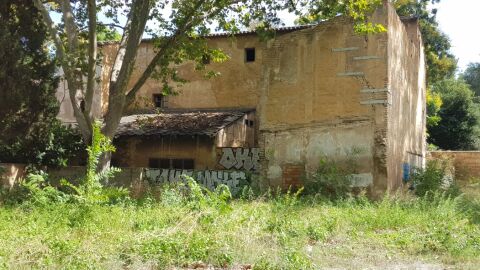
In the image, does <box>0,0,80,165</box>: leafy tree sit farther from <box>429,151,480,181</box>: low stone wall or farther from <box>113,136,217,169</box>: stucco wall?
<box>429,151,480,181</box>: low stone wall

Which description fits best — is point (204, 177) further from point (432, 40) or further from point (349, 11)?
point (432, 40)

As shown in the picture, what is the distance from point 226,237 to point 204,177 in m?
10.7

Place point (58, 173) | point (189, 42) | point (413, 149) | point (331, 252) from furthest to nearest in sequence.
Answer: point (413, 149) < point (58, 173) < point (189, 42) < point (331, 252)

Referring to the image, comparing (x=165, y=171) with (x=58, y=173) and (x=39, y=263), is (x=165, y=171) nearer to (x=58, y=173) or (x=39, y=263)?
(x=58, y=173)

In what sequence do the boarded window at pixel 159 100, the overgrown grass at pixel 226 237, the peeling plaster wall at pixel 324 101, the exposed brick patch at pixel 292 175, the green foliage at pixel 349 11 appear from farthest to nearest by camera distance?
the boarded window at pixel 159 100, the exposed brick patch at pixel 292 175, the peeling plaster wall at pixel 324 101, the green foliage at pixel 349 11, the overgrown grass at pixel 226 237

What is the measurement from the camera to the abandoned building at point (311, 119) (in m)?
15.8

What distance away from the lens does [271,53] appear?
17812 millimetres

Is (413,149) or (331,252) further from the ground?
(413,149)

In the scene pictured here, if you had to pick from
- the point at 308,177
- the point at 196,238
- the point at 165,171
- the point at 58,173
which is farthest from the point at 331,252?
the point at 58,173

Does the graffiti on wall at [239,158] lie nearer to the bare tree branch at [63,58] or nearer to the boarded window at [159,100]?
the boarded window at [159,100]

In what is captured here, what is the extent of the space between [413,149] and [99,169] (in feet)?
43.7

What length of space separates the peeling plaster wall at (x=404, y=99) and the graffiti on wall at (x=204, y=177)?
5366 mm

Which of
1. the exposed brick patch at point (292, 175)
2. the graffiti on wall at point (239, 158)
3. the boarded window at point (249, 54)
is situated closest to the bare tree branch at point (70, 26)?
the graffiti on wall at point (239, 158)

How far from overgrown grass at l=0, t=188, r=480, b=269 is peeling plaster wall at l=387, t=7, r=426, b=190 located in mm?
A: 4680
